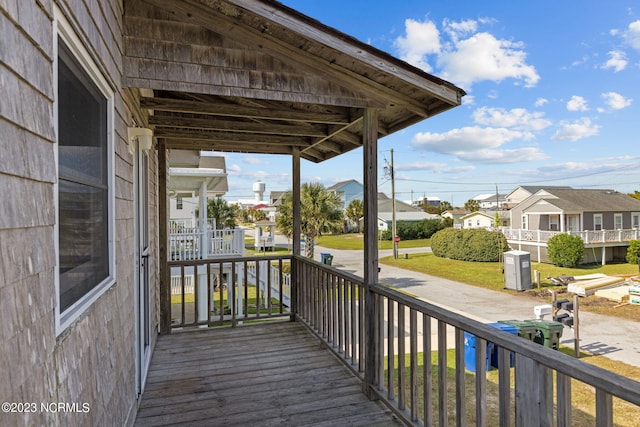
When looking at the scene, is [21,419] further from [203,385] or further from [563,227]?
[563,227]

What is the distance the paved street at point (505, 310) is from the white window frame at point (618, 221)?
15263mm

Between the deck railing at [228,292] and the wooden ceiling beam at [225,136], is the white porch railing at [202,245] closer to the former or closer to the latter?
the deck railing at [228,292]

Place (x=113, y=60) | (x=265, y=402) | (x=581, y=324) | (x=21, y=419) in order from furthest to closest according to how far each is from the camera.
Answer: (x=581, y=324), (x=265, y=402), (x=113, y=60), (x=21, y=419)

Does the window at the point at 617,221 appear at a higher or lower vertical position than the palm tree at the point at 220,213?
lower

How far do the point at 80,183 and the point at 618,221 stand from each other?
95.2 feet

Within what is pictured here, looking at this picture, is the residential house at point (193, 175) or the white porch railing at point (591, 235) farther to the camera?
the white porch railing at point (591, 235)

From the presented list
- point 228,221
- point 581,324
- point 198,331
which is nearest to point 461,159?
point 228,221

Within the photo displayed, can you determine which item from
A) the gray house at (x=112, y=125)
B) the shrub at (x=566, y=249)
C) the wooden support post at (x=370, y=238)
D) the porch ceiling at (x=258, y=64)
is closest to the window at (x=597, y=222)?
the shrub at (x=566, y=249)

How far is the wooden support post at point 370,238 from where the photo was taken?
2996 mm

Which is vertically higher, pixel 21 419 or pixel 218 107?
pixel 218 107

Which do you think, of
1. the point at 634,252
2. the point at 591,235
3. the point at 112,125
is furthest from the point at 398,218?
the point at 112,125

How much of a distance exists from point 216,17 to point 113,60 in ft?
2.53

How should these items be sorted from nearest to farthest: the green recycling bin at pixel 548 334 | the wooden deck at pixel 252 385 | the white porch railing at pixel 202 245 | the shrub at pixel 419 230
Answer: the wooden deck at pixel 252 385, the green recycling bin at pixel 548 334, the white porch railing at pixel 202 245, the shrub at pixel 419 230

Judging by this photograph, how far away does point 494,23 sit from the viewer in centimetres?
2216
